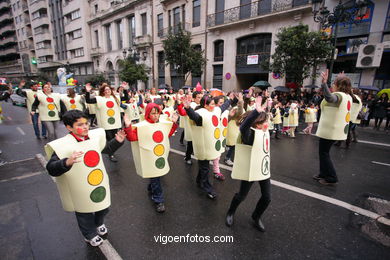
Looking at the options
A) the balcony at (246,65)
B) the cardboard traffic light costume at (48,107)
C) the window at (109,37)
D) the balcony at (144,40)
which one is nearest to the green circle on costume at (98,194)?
the cardboard traffic light costume at (48,107)

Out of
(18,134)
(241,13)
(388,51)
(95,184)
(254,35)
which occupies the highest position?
(241,13)

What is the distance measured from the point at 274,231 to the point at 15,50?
83.2m

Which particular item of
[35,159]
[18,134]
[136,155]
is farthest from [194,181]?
[18,134]

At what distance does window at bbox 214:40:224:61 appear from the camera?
830 inches

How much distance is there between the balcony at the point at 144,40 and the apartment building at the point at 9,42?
51.3 metres

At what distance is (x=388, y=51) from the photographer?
12203 mm

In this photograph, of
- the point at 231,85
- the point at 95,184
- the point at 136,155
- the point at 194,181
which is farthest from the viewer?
the point at 231,85

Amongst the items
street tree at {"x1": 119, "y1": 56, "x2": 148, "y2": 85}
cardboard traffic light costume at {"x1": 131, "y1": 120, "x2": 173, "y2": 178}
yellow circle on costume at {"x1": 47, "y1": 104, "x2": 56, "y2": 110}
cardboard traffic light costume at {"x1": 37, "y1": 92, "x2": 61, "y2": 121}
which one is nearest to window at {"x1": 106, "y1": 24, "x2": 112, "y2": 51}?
street tree at {"x1": 119, "y1": 56, "x2": 148, "y2": 85}

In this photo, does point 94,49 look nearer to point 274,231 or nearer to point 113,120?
point 113,120

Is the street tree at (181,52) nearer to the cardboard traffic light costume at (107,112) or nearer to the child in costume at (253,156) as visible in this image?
the cardboard traffic light costume at (107,112)

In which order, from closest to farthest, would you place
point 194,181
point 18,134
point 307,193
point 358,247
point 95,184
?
point 95,184
point 358,247
point 307,193
point 194,181
point 18,134

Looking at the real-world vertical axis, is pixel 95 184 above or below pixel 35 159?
above

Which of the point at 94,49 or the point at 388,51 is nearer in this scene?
the point at 388,51

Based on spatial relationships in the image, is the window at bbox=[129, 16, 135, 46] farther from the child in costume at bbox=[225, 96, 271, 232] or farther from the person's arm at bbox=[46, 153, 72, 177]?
the person's arm at bbox=[46, 153, 72, 177]
